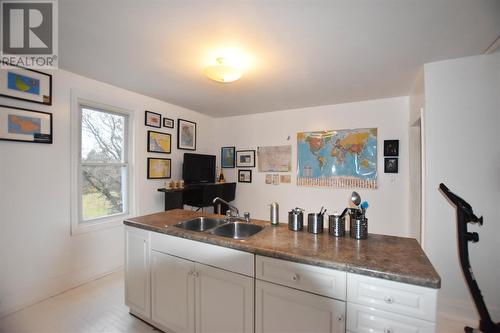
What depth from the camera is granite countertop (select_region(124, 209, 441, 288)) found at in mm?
1091

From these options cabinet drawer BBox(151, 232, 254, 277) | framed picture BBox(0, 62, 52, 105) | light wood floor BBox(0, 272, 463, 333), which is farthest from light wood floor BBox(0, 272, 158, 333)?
framed picture BBox(0, 62, 52, 105)

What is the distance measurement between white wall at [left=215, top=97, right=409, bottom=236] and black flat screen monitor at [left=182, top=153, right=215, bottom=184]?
528 mm

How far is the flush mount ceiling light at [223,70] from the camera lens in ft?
6.71

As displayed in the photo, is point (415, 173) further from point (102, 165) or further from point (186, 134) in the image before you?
point (102, 165)

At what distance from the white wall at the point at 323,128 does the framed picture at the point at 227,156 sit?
11 centimetres

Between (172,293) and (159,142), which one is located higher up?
(159,142)

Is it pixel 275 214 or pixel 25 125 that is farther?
pixel 25 125

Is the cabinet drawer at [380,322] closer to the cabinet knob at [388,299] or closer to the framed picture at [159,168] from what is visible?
the cabinet knob at [388,299]

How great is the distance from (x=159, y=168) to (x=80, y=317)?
201 cm

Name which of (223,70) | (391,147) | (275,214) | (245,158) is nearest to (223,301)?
(275,214)

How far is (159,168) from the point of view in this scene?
3.56 metres

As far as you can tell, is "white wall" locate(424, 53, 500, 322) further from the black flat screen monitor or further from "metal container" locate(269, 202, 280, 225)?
the black flat screen monitor

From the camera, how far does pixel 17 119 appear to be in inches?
83.8

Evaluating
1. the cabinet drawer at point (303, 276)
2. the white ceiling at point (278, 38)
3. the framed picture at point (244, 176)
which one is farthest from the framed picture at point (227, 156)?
the cabinet drawer at point (303, 276)
